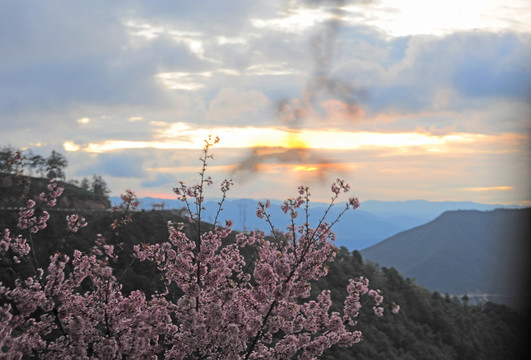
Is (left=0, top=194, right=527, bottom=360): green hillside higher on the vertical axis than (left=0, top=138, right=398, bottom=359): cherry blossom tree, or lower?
lower

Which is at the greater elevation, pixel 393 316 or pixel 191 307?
pixel 191 307

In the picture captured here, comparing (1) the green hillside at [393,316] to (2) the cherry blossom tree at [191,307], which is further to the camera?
(1) the green hillside at [393,316]

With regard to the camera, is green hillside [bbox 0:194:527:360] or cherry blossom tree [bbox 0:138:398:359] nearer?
cherry blossom tree [bbox 0:138:398:359]

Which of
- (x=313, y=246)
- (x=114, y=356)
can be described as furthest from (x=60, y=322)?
(x=313, y=246)

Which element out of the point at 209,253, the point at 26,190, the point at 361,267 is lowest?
the point at 361,267

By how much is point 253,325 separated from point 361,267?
43448 mm

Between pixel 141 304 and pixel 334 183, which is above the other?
pixel 334 183

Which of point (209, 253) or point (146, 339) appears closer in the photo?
point (146, 339)

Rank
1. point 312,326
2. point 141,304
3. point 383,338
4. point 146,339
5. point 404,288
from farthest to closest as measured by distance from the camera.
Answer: point 404,288, point 383,338, point 312,326, point 141,304, point 146,339

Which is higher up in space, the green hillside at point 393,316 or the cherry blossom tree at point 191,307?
the cherry blossom tree at point 191,307

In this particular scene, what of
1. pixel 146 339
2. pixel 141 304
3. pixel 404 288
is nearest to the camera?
pixel 146 339

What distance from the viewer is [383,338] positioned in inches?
1593

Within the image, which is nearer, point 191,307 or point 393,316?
point 191,307

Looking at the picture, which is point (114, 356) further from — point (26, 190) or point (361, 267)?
point (361, 267)
